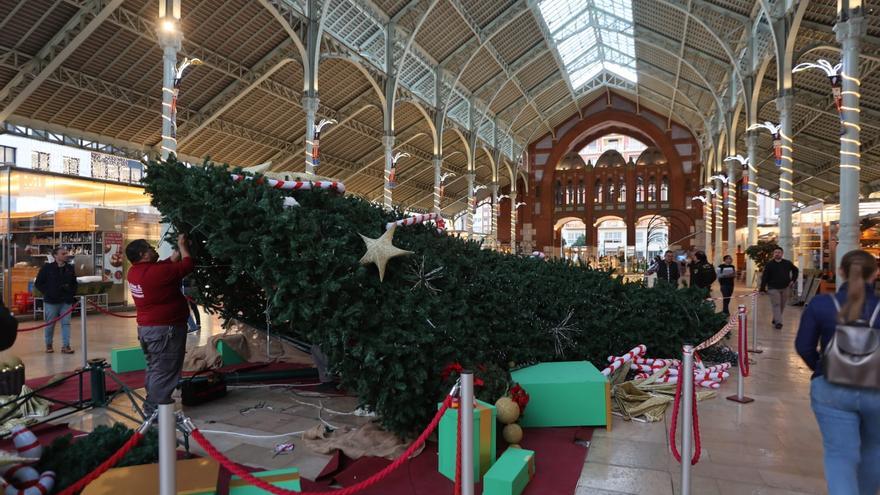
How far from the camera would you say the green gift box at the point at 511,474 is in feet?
9.35

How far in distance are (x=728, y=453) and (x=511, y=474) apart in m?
1.86

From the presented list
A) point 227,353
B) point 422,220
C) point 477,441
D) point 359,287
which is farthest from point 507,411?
point 227,353

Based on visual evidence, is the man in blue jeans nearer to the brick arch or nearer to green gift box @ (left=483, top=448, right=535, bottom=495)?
green gift box @ (left=483, top=448, right=535, bottom=495)

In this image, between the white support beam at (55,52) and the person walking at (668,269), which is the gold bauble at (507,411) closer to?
the person walking at (668,269)

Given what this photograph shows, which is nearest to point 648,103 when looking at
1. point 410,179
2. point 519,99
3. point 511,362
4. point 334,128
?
point 519,99

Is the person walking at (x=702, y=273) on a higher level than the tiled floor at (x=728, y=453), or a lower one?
higher

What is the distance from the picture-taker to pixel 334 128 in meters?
25.9

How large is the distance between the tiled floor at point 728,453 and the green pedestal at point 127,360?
563cm

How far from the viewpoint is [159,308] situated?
393 centimetres

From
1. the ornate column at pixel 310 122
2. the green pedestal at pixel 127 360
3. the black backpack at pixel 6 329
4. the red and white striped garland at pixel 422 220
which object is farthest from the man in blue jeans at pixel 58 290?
the ornate column at pixel 310 122

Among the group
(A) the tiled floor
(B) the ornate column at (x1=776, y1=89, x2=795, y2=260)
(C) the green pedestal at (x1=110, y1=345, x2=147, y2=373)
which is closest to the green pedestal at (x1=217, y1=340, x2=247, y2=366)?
(C) the green pedestal at (x1=110, y1=345, x2=147, y2=373)

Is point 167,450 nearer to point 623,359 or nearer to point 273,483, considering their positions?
point 273,483

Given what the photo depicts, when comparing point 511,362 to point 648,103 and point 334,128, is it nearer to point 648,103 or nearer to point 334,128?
point 334,128

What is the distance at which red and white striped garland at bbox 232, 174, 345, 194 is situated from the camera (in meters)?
3.93
